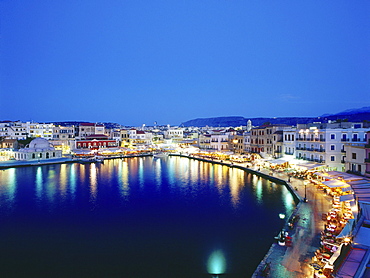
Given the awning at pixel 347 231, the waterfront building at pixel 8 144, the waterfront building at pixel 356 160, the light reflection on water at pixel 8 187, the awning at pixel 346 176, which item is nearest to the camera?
the awning at pixel 347 231

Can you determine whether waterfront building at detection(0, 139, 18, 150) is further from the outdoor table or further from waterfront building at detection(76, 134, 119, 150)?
the outdoor table

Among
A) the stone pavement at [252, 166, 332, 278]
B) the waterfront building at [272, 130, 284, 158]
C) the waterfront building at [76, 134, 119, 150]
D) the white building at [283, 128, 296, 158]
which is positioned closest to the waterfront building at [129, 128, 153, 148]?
the waterfront building at [76, 134, 119, 150]

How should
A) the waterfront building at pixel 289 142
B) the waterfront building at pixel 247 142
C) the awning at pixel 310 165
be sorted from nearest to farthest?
the awning at pixel 310 165 → the waterfront building at pixel 289 142 → the waterfront building at pixel 247 142

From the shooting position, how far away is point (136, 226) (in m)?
16.4

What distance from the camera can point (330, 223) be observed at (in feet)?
45.2

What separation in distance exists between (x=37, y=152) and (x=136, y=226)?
41410 millimetres

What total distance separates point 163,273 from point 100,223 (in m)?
7.62

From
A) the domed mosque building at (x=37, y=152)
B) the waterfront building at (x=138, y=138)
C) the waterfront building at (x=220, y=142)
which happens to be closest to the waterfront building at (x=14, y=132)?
the domed mosque building at (x=37, y=152)

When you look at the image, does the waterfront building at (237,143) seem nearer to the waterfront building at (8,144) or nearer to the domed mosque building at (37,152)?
the domed mosque building at (37,152)

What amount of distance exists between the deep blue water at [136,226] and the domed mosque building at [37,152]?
20353 mm

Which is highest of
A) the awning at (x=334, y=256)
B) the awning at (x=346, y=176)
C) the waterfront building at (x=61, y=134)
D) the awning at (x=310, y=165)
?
the waterfront building at (x=61, y=134)

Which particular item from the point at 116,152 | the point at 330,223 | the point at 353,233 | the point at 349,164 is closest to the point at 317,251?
the point at 353,233

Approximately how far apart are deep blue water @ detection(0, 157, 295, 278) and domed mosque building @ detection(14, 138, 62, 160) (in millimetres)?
20353

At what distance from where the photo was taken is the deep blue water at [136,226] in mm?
11766
